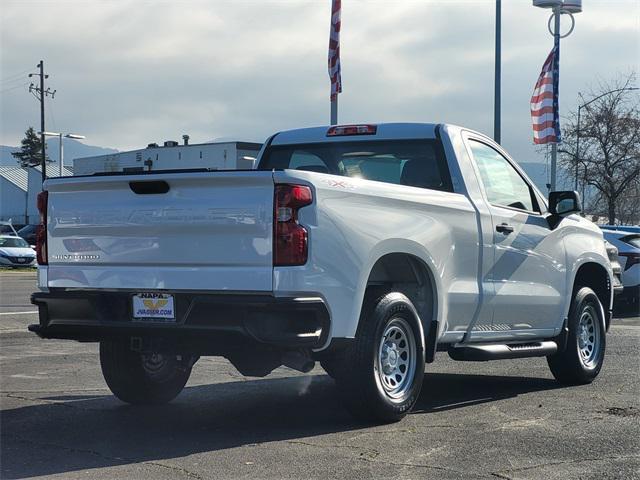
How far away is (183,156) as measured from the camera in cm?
7331

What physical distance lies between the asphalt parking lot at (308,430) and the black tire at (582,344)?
0.56ft

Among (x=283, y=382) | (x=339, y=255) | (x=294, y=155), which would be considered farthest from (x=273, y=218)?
(x=283, y=382)

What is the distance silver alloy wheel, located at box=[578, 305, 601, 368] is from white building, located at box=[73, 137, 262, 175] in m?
56.1

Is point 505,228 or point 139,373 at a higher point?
point 505,228

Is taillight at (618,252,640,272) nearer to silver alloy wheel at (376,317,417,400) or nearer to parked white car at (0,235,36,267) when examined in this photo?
silver alloy wheel at (376,317,417,400)

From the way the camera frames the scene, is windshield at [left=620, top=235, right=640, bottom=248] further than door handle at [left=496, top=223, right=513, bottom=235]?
Yes

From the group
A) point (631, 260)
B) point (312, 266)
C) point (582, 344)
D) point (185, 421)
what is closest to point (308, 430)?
point (185, 421)

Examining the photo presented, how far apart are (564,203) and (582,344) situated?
1.40 meters

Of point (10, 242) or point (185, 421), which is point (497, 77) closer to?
point (10, 242)

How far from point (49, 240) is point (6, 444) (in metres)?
1.41

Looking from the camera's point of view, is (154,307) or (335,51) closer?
(154,307)

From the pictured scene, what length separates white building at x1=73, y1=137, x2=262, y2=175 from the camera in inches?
2726

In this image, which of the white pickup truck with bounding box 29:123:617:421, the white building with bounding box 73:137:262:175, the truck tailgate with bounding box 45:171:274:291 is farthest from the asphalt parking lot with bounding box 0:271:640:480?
the white building with bounding box 73:137:262:175

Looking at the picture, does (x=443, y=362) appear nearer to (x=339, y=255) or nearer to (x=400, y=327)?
(x=400, y=327)
